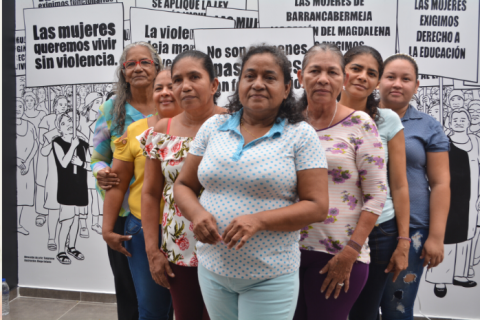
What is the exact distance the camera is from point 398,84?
200cm

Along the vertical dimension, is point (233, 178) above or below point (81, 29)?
below

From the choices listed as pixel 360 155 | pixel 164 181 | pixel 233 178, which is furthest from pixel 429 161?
pixel 164 181

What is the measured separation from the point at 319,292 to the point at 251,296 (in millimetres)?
373

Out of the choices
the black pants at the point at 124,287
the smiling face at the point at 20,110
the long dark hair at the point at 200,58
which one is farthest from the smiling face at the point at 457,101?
the smiling face at the point at 20,110

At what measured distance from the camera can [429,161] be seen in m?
1.92

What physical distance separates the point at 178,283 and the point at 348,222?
0.80 metres

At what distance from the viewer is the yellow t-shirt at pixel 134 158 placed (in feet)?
6.29

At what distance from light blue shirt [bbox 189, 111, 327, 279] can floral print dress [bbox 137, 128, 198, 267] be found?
10.2 inches

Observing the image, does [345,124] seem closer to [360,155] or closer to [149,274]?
[360,155]

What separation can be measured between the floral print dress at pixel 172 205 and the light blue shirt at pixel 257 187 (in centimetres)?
26

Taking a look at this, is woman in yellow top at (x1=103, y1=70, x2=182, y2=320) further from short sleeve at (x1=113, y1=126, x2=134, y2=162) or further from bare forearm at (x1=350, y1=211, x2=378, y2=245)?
bare forearm at (x1=350, y1=211, x2=378, y2=245)

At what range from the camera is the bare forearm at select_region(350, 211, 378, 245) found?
1.53 meters

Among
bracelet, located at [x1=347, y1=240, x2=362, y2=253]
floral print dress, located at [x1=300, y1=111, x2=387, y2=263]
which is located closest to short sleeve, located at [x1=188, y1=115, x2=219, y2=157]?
floral print dress, located at [x1=300, y1=111, x2=387, y2=263]

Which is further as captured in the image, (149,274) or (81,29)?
(81,29)
